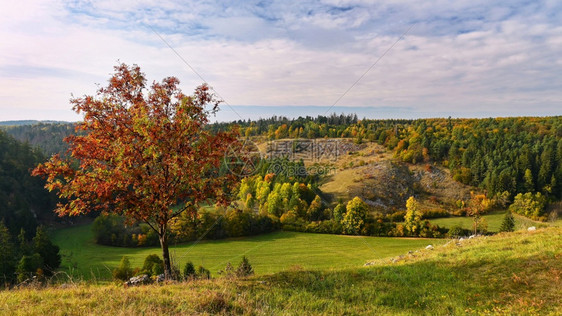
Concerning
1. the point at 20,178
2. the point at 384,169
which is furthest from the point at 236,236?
the point at 20,178

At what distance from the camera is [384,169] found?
10656 cm

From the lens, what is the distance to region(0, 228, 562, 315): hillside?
729 centimetres

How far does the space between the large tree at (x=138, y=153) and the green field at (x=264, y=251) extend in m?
31.3

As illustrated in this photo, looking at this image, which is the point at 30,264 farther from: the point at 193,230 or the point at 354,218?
the point at 354,218

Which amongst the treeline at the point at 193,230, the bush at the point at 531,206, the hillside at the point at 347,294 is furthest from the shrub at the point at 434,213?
the hillside at the point at 347,294

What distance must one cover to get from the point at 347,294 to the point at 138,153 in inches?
314

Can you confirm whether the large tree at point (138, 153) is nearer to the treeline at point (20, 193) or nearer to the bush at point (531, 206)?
the treeline at point (20, 193)

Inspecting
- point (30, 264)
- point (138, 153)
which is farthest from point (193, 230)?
point (138, 153)

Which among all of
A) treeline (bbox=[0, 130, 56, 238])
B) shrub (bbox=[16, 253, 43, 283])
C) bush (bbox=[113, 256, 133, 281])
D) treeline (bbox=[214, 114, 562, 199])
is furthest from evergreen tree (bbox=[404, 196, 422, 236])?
treeline (bbox=[0, 130, 56, 238])

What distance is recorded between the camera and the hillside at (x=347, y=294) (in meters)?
7.29

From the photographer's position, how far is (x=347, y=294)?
886cm

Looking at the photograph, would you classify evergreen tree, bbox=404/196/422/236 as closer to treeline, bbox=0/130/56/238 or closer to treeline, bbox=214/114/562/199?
treeline, bbox=214/114/562/199

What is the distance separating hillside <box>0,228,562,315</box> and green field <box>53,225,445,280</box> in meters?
29.5

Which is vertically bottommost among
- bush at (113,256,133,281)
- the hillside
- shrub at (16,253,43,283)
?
shrub at (16,253,43,283)
